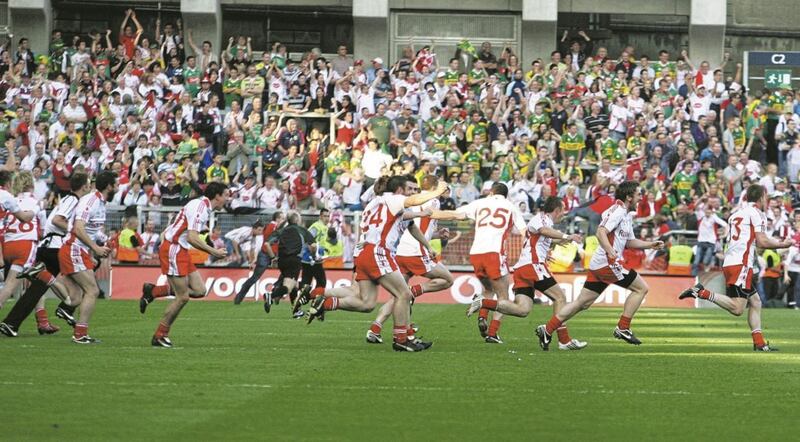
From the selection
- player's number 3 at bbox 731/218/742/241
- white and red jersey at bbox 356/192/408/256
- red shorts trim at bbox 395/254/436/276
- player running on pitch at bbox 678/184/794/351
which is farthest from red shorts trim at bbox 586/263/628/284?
red shorts trim at bbox 395/254/436/276

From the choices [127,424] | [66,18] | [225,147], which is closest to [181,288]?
[127,424]

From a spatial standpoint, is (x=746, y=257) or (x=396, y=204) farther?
(x=746, y=257)

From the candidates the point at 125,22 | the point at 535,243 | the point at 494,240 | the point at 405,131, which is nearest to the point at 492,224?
the point at 494,240

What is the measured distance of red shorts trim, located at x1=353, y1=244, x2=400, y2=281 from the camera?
16.0 meters

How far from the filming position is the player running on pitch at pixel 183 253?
16.0m

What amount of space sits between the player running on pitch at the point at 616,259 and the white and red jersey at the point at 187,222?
170 inches

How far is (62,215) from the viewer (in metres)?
17.0

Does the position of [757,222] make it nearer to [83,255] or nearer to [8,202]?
[83,255]

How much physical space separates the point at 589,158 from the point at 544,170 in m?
2.26

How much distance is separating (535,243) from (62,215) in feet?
19.6

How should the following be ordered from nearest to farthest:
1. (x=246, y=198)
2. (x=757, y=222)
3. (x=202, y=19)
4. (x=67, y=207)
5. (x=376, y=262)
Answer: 1. (x=376, y=262)
2. (x=67, y=207)
3. (x=757, y=222)
4. (x=246, y=198)
5. (x=202, y=19)

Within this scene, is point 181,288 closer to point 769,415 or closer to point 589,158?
point 769,415

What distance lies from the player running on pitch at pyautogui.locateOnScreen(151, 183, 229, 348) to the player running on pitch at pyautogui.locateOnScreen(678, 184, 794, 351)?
20.4ft

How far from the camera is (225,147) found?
115 ft
